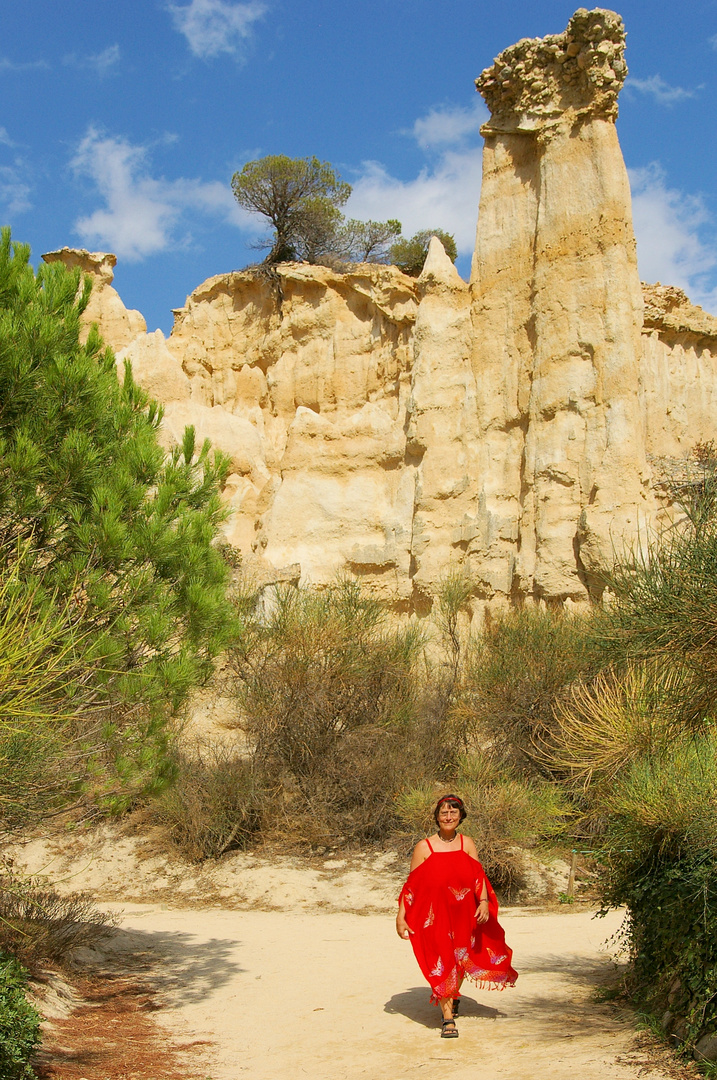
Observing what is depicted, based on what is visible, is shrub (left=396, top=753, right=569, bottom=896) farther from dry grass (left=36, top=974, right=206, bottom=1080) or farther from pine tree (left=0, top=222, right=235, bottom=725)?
pine tree (left=0, top=222, right=235, bottom=725)

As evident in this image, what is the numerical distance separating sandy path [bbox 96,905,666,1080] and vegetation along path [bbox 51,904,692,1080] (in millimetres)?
14

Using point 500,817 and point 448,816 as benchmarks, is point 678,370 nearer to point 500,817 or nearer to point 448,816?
point 500,817

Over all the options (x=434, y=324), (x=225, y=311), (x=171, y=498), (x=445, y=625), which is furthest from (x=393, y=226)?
(x=171, y=498)

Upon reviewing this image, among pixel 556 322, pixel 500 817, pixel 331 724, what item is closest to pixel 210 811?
pixel 331 724

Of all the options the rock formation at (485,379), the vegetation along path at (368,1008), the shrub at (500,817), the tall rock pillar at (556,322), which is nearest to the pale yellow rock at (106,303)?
the rock formation at (485,379)

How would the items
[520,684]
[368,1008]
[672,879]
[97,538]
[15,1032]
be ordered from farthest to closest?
[520,684] → [368,1008] → [97,538] → [672,879] → [15,1032]

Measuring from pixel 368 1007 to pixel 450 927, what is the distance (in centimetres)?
173

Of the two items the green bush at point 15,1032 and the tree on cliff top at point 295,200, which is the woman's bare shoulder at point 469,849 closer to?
the green bush at point 15,1032

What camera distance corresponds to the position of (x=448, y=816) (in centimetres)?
601

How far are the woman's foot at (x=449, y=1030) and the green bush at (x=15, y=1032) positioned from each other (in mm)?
2483

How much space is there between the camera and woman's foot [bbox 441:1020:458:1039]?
5848 mm

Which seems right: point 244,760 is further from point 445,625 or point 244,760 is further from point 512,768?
point 445,625

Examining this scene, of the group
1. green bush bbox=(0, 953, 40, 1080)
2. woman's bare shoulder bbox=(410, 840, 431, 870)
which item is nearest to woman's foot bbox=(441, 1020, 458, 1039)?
woman's bare shoulder bbox=(410, 840, 431, 870)

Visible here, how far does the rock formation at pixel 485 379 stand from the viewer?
20.9 m
